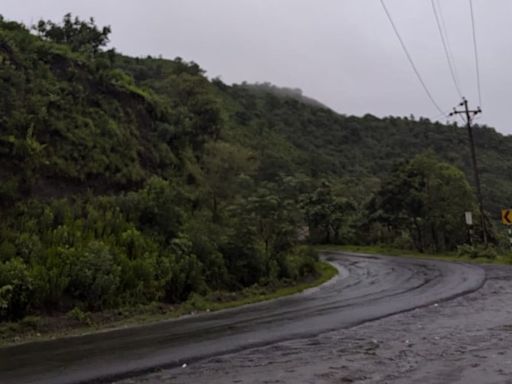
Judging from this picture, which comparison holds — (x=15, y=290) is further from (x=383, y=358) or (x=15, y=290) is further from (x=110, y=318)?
(x=383, y=358)

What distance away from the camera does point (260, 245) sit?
25219 millimetres

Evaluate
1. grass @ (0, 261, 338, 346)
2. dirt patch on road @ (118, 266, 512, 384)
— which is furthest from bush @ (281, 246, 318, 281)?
dirt patch on road @ (118, 266, 512, 384)

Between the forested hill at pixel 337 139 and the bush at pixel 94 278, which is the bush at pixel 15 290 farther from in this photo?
the forested hill at pixel 337 139

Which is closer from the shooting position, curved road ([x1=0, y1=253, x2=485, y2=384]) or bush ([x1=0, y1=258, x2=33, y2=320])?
curved road ([x1=0, y1=253, x2=485, y2=384])

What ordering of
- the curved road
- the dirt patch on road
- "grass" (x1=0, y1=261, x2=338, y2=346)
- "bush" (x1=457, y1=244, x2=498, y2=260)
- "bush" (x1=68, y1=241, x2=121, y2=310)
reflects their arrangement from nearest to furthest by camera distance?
the dirt patch on road → the curved road → "grass" (x1=0, y1=261, x2=338, y2=346) → "bush" (x1=68, y1=241, x2=121, y2=310) → "bush" (x1=457, y1=244, x2=498, y2=260)

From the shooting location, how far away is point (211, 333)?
39.3 ft

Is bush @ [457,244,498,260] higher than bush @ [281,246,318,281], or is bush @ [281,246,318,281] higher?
bush @ [281,246,318,281]

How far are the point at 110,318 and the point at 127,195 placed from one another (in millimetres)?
9749

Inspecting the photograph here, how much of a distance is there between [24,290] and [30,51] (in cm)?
1671

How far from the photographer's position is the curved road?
8836 millimetres

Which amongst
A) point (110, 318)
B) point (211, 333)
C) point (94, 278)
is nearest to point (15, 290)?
point (94, 278)

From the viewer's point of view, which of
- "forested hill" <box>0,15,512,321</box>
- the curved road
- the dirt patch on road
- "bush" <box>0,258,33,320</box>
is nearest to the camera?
the dirt patch on road

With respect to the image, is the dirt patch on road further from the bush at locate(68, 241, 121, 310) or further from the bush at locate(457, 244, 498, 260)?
the bush at locate(457, 244, 498, 260)

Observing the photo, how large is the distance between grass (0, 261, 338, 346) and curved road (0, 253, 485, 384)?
37.8 inches
